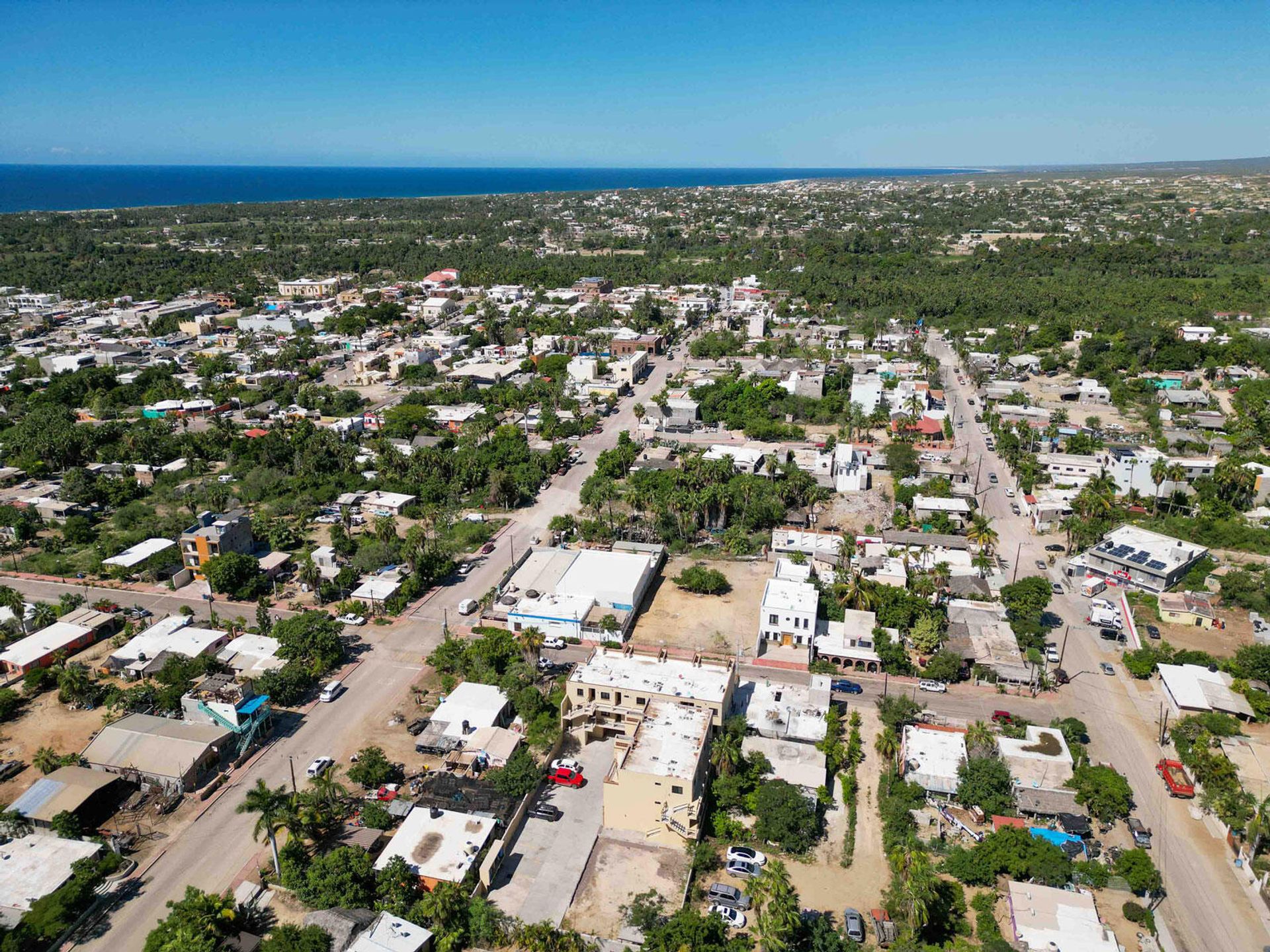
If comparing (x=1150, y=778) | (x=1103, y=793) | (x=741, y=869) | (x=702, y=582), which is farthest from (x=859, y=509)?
(x=741, y=869)

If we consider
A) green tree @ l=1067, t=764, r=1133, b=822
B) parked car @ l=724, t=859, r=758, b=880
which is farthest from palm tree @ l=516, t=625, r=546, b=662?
green tree @ l=1067, t=764, r=1133, b=822

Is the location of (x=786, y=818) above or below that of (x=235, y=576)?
below

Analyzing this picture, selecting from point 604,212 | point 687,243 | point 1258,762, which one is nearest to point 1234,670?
point 1258,762

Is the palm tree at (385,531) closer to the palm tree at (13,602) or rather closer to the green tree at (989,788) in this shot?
the palm tree at (13,602)

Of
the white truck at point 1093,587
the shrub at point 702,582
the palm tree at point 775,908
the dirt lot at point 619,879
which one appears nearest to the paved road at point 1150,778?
the white truck at point 1093,587

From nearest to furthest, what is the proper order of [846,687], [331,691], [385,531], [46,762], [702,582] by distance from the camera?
1. [46,762]
2. [331,691]
3. [846,687]
4. [702,582]
5. [385,531]

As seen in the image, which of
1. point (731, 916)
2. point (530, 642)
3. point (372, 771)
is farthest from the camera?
point (530, 642)

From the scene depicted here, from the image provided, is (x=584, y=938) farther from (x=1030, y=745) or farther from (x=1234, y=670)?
(x=1234, y=670)

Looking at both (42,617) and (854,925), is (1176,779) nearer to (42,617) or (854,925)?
(854,925)
